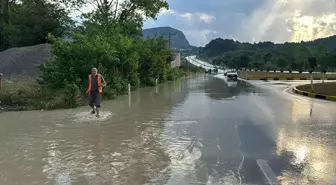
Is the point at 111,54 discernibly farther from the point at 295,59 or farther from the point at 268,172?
the point at 295,59

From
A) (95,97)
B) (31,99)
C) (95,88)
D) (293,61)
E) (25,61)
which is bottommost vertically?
(31,99)

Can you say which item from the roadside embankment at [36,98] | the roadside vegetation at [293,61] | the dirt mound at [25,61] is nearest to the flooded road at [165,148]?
the roadside embankment at [36,98]

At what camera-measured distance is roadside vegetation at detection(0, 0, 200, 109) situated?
16.3 metres

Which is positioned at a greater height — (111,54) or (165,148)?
(111,54)

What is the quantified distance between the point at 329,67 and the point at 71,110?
8674 cm

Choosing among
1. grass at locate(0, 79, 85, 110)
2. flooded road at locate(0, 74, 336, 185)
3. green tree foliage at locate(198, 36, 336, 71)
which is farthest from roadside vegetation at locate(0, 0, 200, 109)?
green tree foliage at locate(198, 36, 336, 71)

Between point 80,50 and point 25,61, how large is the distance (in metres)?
12.5

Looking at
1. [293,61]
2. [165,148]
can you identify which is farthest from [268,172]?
[293,61]

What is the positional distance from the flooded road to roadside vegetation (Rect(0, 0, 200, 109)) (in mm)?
2786

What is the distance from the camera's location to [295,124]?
1120 centimetres

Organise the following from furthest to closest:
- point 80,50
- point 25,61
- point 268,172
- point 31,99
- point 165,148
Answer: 1. point 25,61
2. point 80,50
3. point 31,99
4. point 165,148
5. point 268,172

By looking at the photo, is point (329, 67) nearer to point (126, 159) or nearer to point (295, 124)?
point (295, 124)

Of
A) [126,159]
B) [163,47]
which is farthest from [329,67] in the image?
[126,159]

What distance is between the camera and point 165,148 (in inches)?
314
